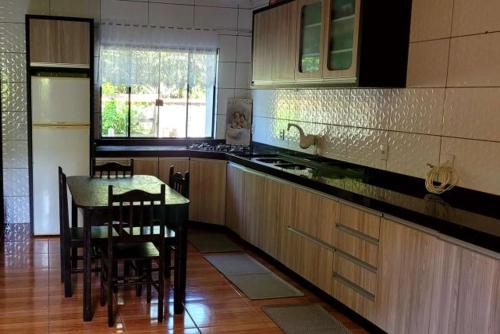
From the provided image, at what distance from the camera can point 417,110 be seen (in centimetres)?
362

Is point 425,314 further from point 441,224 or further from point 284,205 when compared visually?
point 284,205

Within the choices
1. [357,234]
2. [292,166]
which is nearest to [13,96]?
[292,166]

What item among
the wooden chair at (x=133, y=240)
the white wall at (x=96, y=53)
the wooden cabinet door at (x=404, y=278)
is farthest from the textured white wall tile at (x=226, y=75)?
the wooden cabinet door at (x=404, y=278)

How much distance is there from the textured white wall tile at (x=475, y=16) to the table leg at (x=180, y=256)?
1.99 meters

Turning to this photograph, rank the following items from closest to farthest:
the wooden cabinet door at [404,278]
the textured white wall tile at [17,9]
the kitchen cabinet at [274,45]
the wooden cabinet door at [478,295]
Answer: the wooden cabinet door at [478,295] → the wooden cabinet door at [404,278] → the kitchen cabinet at [274,45] → the textured white wall tile at [17,9]

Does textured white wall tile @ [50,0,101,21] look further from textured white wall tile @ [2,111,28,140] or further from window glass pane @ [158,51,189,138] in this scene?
textured white wall tile @ [2,111,28,140]

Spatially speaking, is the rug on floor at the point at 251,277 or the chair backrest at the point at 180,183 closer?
the chair backrest at the point at 180,183

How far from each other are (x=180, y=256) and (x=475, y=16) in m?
2.31

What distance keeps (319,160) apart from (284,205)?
65 cm

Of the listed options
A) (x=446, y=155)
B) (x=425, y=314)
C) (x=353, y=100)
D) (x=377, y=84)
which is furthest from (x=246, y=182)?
(x=425, y=314)

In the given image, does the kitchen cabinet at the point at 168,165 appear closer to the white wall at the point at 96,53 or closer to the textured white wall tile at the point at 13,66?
the white wall at the point at 96,53

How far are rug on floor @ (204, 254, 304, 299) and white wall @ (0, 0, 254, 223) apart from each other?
77.6 inches

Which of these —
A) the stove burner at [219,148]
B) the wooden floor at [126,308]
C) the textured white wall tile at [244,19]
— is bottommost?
the wooden floor at [126,308]

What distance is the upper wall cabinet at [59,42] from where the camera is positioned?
5102mm
